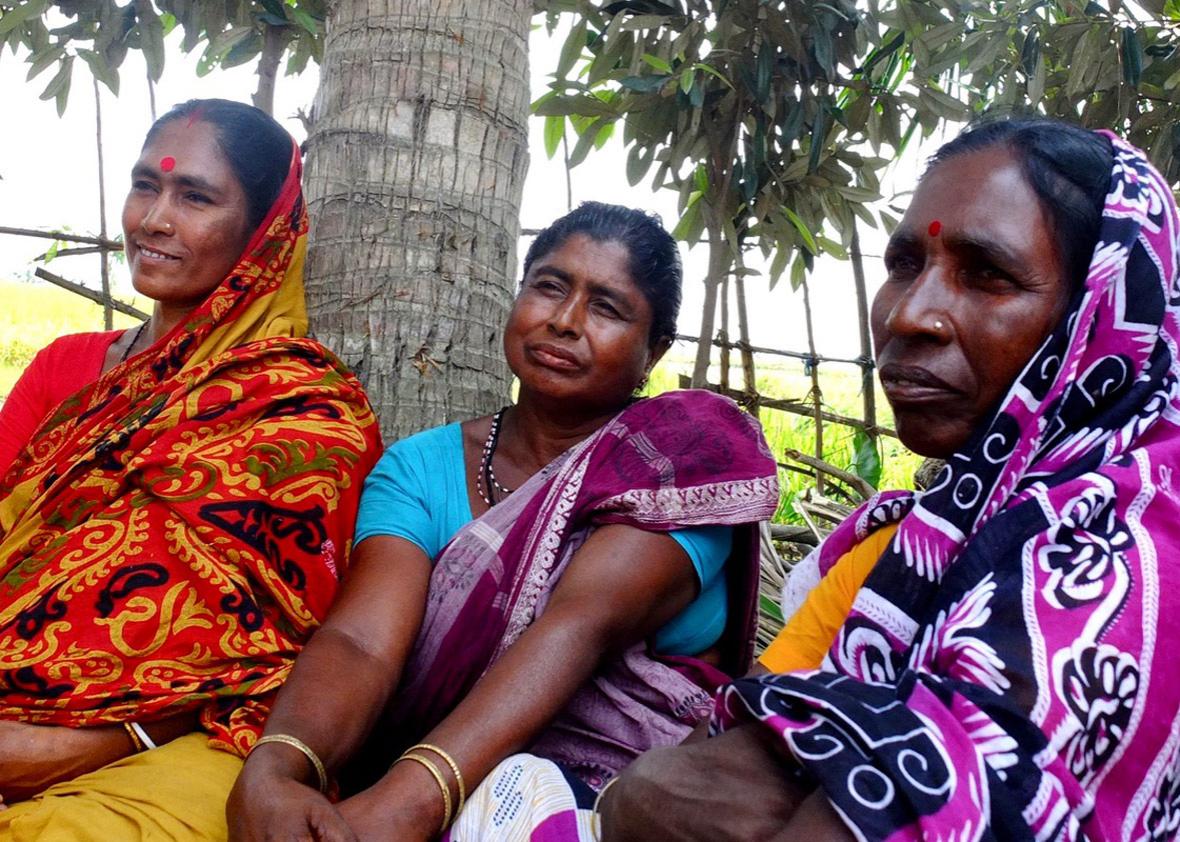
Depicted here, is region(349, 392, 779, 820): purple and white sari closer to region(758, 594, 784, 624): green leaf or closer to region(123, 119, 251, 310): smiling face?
region(758, 594, 784, 624): green leaf

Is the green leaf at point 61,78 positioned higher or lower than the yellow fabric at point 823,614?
higher

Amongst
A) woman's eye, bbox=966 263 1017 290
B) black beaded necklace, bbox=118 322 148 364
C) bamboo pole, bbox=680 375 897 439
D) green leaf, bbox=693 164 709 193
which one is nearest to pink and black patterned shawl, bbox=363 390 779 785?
woman's eye, bbox=966 263 1017 290

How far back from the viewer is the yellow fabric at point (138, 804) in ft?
5.77

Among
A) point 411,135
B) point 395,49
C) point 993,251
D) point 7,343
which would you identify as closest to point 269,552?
point 411,135

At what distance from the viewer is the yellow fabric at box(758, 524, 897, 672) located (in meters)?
1.77

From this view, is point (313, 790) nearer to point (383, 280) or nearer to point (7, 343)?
point (383, 280)

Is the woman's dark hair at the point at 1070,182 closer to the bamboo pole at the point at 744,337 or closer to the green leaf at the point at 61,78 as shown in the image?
the bamboo pole at the point at 744,337

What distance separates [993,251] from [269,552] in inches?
56.4

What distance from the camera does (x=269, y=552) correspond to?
7.22ft

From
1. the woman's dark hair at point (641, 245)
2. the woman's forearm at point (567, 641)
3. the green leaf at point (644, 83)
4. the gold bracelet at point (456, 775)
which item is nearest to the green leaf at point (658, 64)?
the green leaf at point (644, 83)

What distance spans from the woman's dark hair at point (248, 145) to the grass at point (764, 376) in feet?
8.54

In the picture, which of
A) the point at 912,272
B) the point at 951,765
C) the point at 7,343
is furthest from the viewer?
the point at 7,343

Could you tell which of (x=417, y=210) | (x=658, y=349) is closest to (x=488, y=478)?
(x=658, y=349)

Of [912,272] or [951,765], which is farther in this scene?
[912,272]
